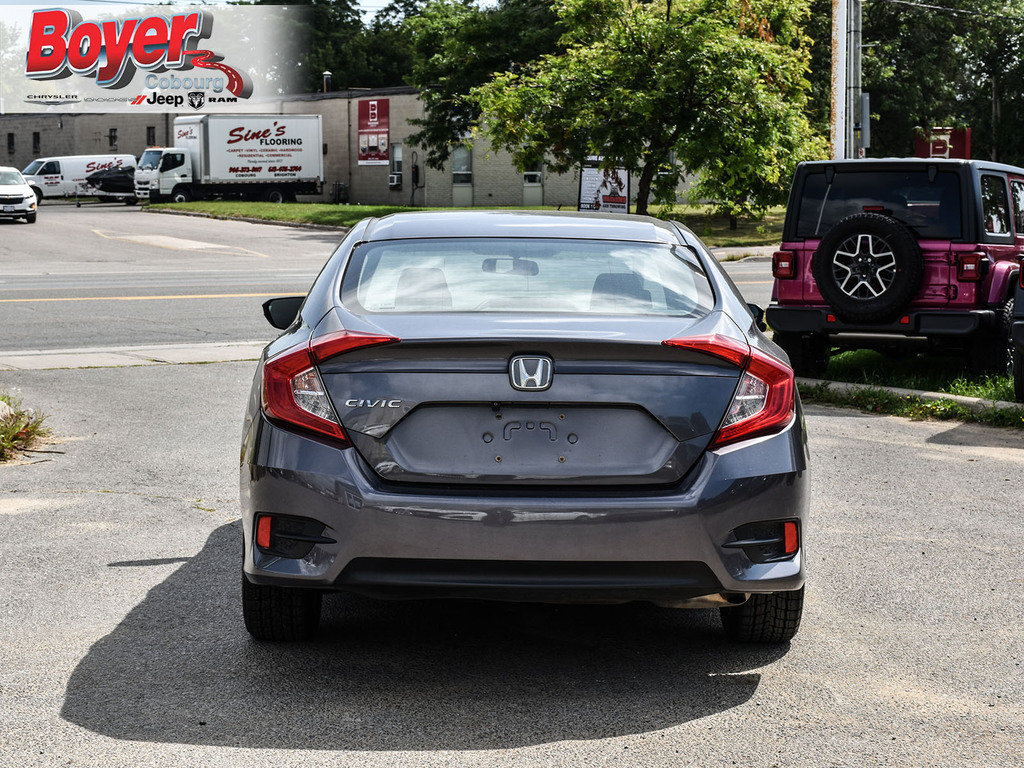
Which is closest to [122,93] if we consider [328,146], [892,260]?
[328,146]

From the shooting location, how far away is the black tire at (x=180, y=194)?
51.6 meters

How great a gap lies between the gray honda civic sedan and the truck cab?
162 feet

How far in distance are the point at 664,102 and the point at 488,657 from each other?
20779 mm

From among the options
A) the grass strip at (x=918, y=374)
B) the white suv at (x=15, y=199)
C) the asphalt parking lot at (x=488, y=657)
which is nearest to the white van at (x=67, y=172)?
the white suv at (x=15, y=199)

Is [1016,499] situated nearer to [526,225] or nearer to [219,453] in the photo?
[526,225]

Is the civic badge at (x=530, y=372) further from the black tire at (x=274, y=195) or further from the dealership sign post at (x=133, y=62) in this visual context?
the dealership sign post at (x=133, y=62)

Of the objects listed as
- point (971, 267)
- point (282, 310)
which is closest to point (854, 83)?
point (971, 267)

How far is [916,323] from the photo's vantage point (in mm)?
10281

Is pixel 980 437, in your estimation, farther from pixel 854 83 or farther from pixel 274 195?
pixel 274 195

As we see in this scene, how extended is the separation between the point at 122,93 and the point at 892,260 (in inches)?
2293

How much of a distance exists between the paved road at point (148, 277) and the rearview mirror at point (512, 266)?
9974 mm

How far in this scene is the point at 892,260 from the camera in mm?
10148

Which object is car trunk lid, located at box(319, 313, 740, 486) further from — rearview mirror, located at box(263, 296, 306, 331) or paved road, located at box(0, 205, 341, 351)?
paved road, located at box(0, 205, 341, 351)

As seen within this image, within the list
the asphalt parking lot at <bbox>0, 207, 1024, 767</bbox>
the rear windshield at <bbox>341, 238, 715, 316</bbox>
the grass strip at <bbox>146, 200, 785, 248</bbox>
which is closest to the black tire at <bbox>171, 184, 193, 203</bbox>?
the grass strip at <bbox>146, 200, 785, 248</bbox>
